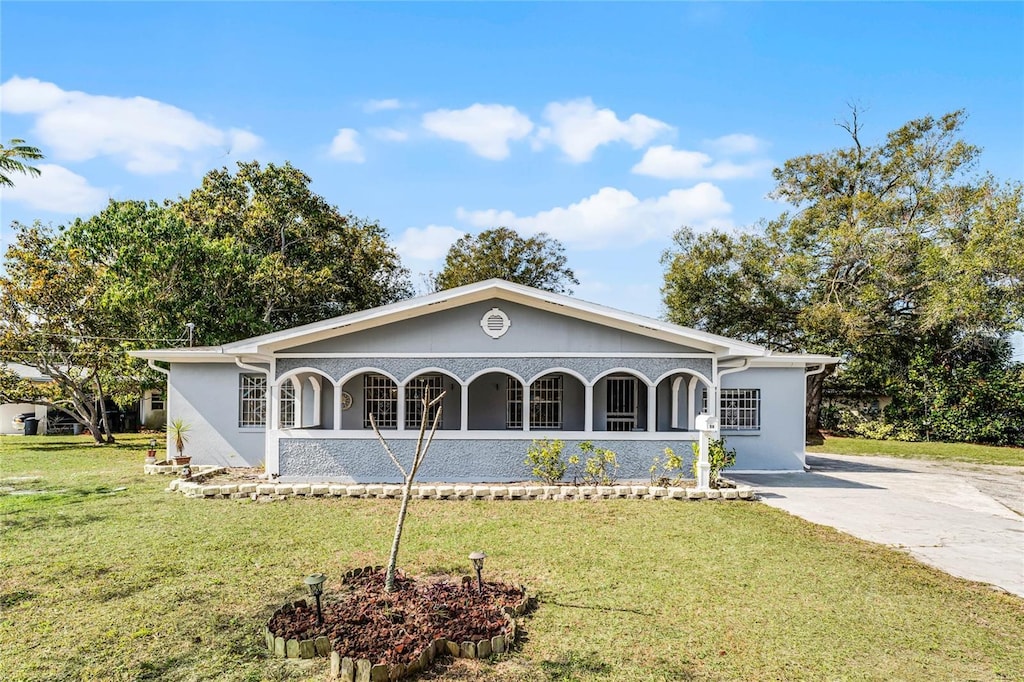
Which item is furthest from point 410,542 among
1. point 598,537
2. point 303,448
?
point 303,448

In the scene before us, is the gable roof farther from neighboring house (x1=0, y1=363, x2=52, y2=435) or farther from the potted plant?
neighboring house (x1=0, y1=363, x2=52, y2=435)

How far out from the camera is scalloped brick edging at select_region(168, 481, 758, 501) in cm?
1065

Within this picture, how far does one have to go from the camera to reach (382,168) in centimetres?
1747

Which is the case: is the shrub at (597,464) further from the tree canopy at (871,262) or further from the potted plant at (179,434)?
the tree canopy at (871,262)

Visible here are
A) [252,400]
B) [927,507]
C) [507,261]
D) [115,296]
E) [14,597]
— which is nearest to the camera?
[14,597]

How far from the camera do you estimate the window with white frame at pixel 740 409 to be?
1441cm

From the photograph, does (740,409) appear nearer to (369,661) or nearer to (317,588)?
(317,588)

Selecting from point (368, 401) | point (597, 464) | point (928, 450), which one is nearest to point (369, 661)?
point (597, 464)

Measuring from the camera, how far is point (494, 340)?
1197 centimetres

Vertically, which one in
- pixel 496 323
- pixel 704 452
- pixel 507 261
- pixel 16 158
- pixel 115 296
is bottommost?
pixel 704 452

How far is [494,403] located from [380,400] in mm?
2804

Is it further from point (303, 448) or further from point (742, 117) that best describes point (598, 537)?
point (742, 117)

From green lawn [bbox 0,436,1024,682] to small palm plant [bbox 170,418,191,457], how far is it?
408cm

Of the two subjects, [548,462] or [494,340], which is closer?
[548,462]
